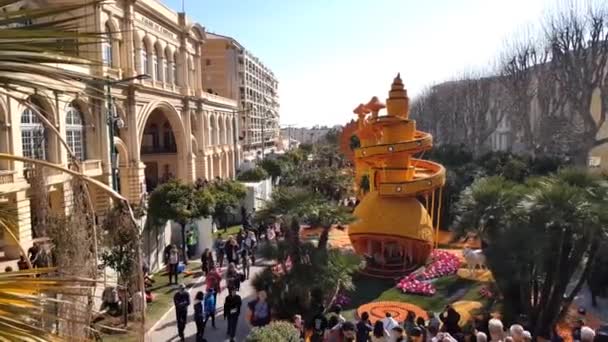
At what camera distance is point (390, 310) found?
14320 mm

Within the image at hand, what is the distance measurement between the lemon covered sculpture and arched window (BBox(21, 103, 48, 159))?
1394 centimetres

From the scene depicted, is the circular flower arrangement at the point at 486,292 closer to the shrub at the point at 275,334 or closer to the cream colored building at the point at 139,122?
the shrub at the point at 275,334

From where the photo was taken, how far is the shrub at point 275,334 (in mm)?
8414

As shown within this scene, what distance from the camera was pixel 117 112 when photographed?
97.1 feet

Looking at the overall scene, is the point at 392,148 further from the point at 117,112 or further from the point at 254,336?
the point at 117,112

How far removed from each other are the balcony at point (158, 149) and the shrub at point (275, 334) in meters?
34.8

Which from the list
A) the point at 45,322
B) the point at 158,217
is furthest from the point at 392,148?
the point at 45,322

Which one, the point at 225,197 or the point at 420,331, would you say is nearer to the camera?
the point at 420,331

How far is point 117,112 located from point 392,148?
1781cm

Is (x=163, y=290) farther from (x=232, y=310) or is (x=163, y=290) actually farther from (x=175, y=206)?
(x=232, y=310)

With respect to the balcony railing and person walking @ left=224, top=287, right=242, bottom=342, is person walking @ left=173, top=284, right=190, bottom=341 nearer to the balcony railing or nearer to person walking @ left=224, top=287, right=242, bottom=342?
person walking @ left=224, top=287, right=242, bottom=342

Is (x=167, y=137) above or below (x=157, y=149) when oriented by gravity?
above

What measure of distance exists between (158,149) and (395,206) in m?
28.2

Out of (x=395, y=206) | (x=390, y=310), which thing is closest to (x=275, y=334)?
(x=390, y=310)
